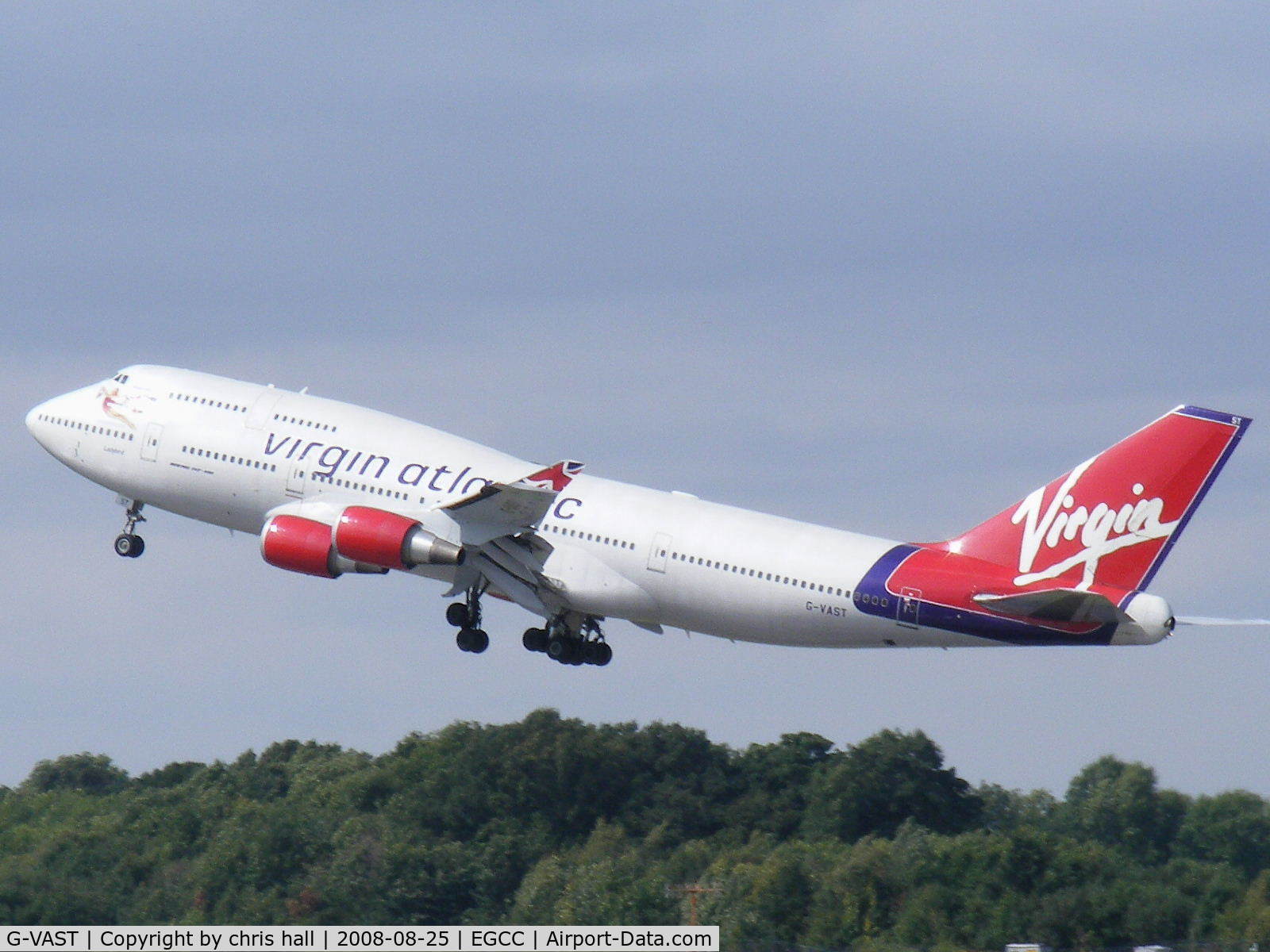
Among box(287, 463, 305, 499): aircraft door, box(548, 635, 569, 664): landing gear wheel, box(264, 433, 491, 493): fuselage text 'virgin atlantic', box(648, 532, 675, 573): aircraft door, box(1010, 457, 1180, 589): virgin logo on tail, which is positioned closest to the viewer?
box(1010, 457, 1180, 589): virgin logo on tail

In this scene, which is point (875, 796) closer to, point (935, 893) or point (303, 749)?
point (935, 893)

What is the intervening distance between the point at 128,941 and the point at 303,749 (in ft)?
283

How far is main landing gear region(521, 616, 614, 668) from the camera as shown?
241ft

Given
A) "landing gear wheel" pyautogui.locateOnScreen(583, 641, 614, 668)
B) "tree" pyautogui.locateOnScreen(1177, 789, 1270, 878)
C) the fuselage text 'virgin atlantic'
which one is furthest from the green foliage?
the fuselage text 'virgin atlantic'

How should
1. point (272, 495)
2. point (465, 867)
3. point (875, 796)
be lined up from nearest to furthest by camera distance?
point (272, 495), point (465, 867), point (875, 796)

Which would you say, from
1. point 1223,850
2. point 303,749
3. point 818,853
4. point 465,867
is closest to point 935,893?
point 818,853

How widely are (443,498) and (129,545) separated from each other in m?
14.4

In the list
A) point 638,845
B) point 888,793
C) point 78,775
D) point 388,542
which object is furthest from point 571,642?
point 78,775

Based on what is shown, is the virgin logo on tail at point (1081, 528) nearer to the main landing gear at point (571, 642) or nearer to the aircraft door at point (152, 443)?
the main landing gear at point (571, 642)

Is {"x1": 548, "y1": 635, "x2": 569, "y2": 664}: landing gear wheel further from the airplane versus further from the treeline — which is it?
the treeline

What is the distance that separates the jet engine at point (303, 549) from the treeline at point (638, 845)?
22.6 m

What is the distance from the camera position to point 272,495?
72.2 meters

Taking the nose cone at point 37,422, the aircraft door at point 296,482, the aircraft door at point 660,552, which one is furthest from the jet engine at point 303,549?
the nose cone at point 37,422

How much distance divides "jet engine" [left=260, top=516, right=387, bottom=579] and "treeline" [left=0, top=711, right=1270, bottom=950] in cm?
2258
